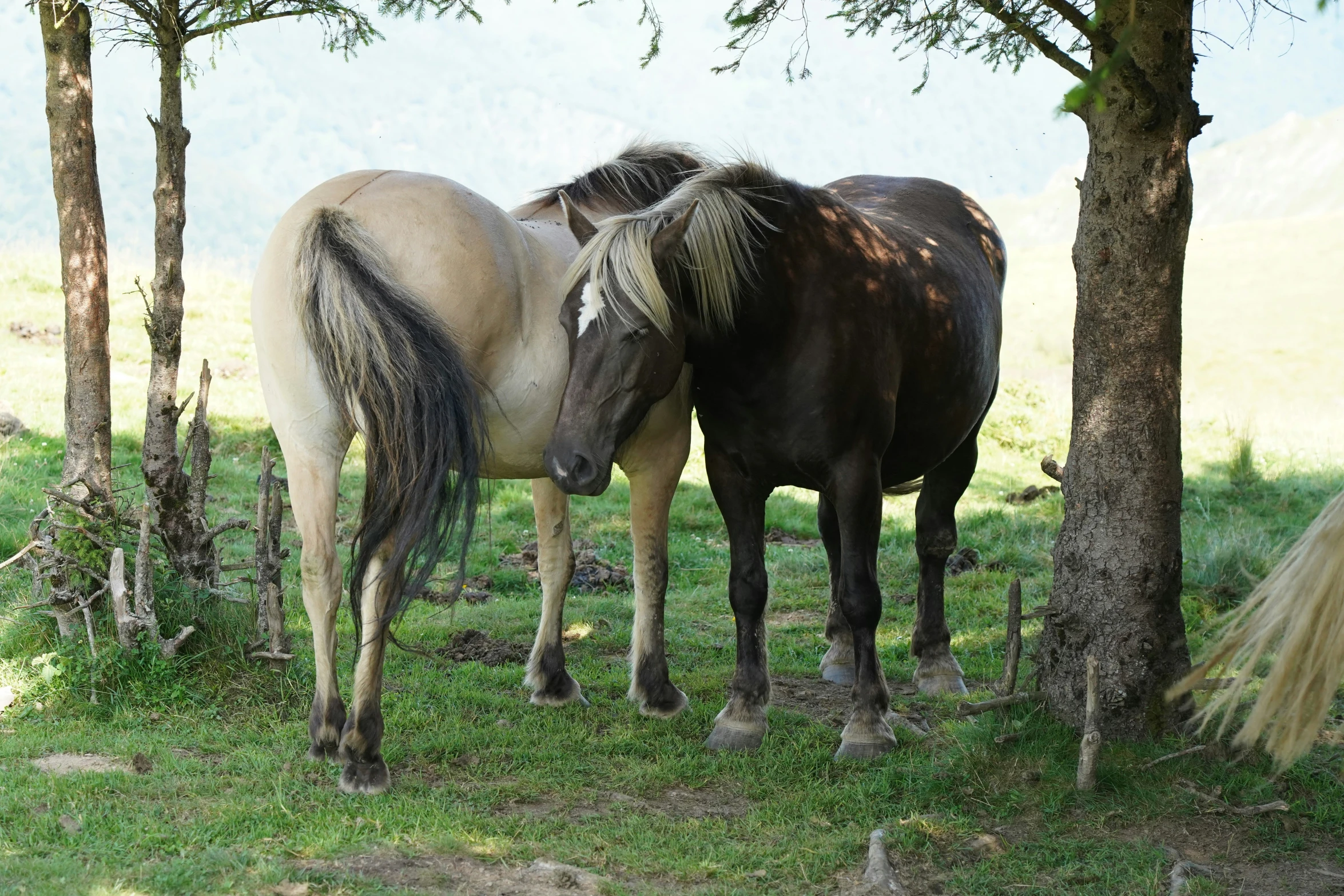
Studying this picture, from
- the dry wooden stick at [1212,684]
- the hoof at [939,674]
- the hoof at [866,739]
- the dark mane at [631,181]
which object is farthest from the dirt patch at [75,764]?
the dry wooden stick at [1212,684]

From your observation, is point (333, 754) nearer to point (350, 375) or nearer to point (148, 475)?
point (350, 375)

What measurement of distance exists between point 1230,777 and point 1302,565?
6.42 ft

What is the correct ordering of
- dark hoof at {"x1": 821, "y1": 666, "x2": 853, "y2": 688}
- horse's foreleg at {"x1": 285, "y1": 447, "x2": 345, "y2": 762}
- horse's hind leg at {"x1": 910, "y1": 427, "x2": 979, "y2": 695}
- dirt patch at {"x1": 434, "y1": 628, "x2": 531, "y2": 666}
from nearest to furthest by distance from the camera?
horse's foreleg at {"x1": 285, "y1": 447, "x2": 345, "y2": 762}, horse's hind leg at {"x1": 910, "y1": 427, "x2": 979, "y2": 695}, dark hoof at {"x1": 821, "y1": 666, "x2": 853, "y2": 688}, dirt patch at {"x1": 434, "y1": 628, "x2": 531, "y2": 666}

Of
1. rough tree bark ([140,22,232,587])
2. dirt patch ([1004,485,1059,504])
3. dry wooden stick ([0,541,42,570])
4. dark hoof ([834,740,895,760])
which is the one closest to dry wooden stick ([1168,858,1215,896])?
dark hoof ([834,740,895,760])

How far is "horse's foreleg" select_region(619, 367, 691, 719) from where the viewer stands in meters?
4.77

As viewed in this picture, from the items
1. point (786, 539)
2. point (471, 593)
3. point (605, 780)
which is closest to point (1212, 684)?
point (605, 780)

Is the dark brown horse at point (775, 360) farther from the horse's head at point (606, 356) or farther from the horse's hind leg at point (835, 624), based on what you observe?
the horse's hind leg at point (835, 624)

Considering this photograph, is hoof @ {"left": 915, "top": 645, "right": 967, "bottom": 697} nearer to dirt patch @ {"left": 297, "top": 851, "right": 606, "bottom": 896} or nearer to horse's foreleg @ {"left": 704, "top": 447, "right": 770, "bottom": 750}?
horse's foreleg @ {"left": 704, "top": 447, "right": 770, "bottom": 750}

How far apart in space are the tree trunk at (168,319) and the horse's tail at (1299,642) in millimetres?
4370

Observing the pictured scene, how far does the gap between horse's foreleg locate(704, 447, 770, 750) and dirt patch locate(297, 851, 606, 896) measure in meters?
1.53

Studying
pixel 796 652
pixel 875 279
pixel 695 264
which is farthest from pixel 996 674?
pixel 695 264

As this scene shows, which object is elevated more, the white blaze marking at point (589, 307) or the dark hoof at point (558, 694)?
the white blaze marking at point (589, 307)

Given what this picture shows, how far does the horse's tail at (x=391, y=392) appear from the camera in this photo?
368 cm

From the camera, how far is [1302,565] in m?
2.10
